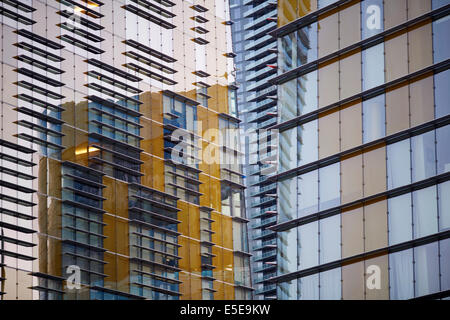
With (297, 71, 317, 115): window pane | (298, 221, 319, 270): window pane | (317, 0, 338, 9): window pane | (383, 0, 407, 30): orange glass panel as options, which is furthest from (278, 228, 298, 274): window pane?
(317, 0, 338, 9): window pane

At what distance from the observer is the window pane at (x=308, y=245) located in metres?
75.4

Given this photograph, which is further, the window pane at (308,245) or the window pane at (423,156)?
the window pane at (308,245)

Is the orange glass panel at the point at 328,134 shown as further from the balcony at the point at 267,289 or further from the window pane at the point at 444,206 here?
the balcony at the point at 267,289

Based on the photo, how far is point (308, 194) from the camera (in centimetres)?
7712

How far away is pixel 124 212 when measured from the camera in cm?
10106

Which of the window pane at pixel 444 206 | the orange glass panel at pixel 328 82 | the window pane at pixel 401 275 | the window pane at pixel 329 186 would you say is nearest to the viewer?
the window pane at pixel 444 206

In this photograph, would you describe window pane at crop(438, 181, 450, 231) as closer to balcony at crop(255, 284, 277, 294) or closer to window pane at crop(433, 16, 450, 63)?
window pane at crop(433, 16, 450, 63)

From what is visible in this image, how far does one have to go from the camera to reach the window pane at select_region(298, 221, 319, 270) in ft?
247

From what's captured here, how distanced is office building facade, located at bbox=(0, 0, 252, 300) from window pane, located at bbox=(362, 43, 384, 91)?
84.5ft

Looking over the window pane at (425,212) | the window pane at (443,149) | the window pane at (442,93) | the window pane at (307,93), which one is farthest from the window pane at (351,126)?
the window pane at (425,212)

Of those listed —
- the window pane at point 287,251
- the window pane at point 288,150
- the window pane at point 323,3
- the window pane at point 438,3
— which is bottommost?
the window pane at point 287,251

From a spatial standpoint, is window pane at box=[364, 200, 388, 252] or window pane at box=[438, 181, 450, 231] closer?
window pane at box=[438, 181, 450, 231]

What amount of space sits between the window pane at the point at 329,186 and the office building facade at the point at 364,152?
0.08 meters

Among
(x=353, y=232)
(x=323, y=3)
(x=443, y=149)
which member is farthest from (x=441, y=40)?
(x=353, y=232)
